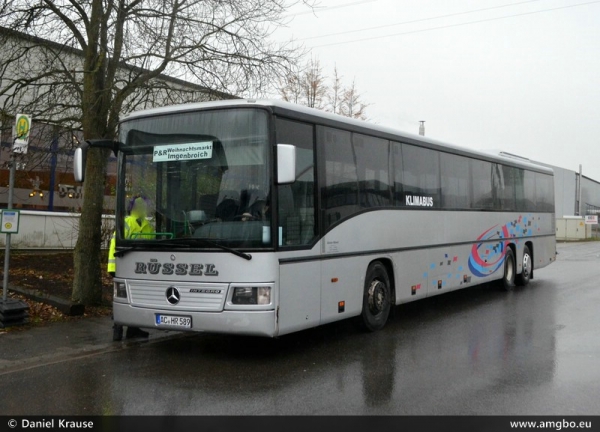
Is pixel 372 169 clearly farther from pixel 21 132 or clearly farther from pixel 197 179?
pixel 21 132

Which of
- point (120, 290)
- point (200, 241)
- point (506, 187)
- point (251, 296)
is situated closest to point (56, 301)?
point (120, 290)

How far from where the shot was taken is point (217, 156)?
7.69 m

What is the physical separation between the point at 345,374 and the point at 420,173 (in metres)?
5.09

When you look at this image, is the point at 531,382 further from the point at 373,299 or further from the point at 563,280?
the point at 563,280

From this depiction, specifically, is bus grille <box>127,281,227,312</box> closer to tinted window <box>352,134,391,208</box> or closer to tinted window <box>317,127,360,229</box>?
tinted window <box>317,127,360,229</box>

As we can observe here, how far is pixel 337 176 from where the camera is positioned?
347 inches

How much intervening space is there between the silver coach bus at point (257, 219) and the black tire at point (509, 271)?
595 centimetres

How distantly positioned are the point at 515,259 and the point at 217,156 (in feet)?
35.0

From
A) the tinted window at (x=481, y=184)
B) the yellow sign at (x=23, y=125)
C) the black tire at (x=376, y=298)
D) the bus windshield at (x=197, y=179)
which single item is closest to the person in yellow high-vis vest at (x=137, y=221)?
the bus windshield at (x=197, y=179)

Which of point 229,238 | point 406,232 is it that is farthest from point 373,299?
point 229,238

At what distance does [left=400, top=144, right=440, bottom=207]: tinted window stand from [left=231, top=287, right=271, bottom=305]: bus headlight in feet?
13.0

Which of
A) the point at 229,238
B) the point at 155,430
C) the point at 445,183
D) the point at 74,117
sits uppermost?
the point at 74,117

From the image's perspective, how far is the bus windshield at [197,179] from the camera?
24.6 feet

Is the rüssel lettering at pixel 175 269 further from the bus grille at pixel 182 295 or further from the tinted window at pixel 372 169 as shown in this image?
the tinted window at pixel 372 169
